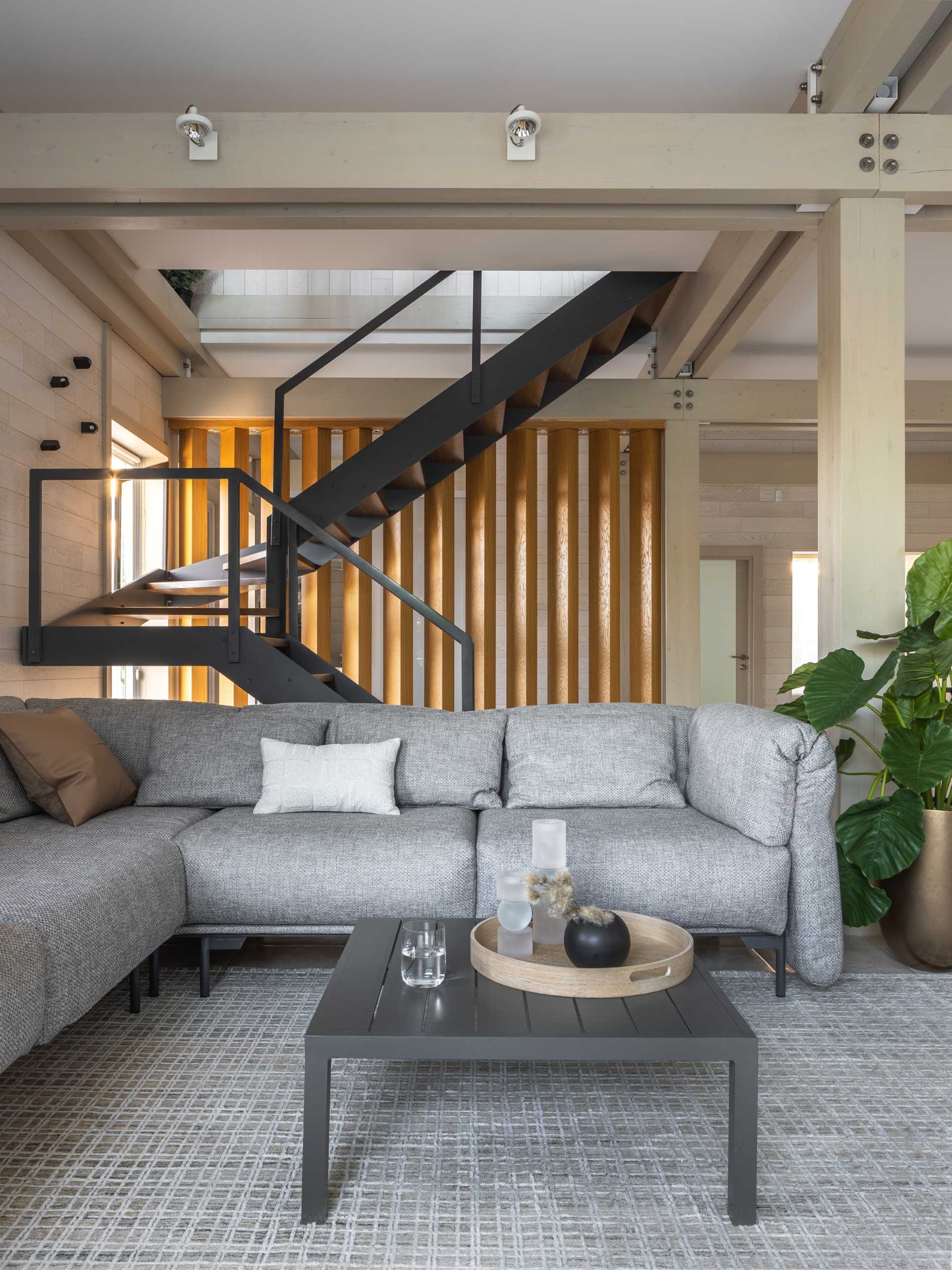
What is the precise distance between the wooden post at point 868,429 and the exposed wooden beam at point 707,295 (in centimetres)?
50

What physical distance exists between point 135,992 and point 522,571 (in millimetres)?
4450

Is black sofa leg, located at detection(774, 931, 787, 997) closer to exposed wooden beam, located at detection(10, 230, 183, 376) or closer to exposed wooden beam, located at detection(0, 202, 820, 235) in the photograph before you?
exposed wooden beam, located at detection(0, 202, 820, 235)

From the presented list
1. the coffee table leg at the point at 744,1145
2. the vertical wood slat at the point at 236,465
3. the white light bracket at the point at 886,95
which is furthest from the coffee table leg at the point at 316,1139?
the vertical wood slat at the point at 236,465

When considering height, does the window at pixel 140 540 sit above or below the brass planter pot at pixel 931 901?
above

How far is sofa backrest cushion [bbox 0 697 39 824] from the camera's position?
3053mm

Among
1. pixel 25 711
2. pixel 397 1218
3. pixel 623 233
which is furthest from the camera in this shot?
pixel 623 233

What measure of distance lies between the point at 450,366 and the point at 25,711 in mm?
4268

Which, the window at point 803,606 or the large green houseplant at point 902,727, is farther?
the window at point 803,606

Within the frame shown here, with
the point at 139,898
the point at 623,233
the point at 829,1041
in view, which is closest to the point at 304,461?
the point at 623,233

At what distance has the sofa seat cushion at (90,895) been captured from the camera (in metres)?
2.04

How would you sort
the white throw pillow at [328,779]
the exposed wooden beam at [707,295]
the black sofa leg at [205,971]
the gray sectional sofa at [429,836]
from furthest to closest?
the exposed wooden beam at [707,295]
the white throw pillow at [328,779]
the black sofa leg at [205,971]
the gray sectional sofa at [429,836]

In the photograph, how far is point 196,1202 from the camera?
5.66 ft

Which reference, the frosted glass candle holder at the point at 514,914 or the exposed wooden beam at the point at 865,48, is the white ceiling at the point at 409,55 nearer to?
the exposed wooden beam at the point at 865,48

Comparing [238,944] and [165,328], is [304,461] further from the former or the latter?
[238,944]
